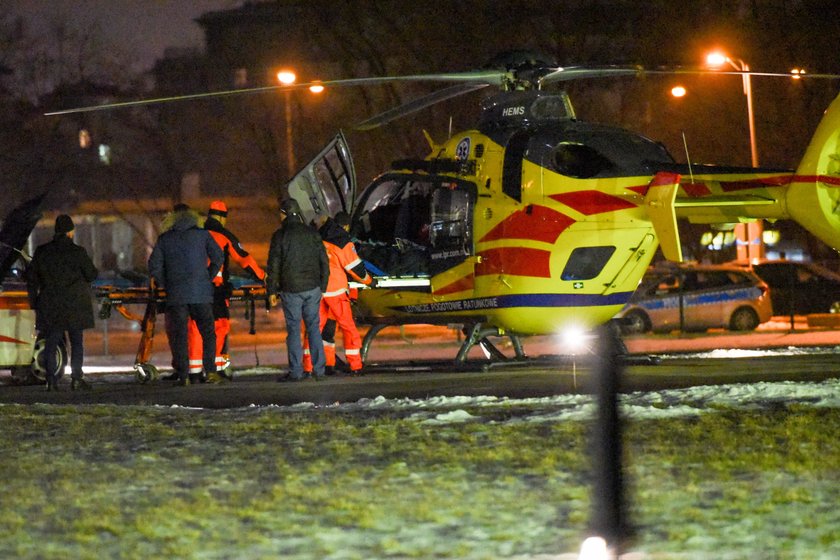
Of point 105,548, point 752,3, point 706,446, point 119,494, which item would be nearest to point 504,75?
point 706,446

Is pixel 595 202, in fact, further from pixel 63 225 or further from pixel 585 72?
pixel 63 225

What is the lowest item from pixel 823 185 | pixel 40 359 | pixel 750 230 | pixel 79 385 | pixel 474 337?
pixel 79 385

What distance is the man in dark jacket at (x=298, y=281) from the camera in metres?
15.0

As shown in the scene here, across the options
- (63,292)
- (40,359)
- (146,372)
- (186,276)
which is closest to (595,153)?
(186,276)

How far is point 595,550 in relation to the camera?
5.77 meters

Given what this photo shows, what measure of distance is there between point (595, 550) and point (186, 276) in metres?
9.65

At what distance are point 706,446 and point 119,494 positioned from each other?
3667 mm

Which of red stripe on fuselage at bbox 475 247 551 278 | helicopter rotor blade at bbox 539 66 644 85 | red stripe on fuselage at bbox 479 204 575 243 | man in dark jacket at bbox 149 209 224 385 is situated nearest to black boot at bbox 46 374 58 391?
man in dark jacket at bbox 149 209 224 385

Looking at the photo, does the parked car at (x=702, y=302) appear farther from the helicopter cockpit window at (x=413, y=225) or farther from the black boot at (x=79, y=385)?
the black boot at (x=79, y=385)

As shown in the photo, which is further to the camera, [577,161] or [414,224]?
[414,224]

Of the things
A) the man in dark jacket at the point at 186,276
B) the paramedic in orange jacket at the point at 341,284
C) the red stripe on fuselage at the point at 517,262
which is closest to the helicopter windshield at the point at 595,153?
the red stripe on fuselage at the point at 517,262

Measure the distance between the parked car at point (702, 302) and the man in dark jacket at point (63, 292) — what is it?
591 inches

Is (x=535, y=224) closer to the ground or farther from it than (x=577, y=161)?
closer to the ground

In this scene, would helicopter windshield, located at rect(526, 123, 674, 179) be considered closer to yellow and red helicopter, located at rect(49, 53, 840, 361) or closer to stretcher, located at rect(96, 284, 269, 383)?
yellow and red helicopter, located at rect(49, 53, 840, 361)
